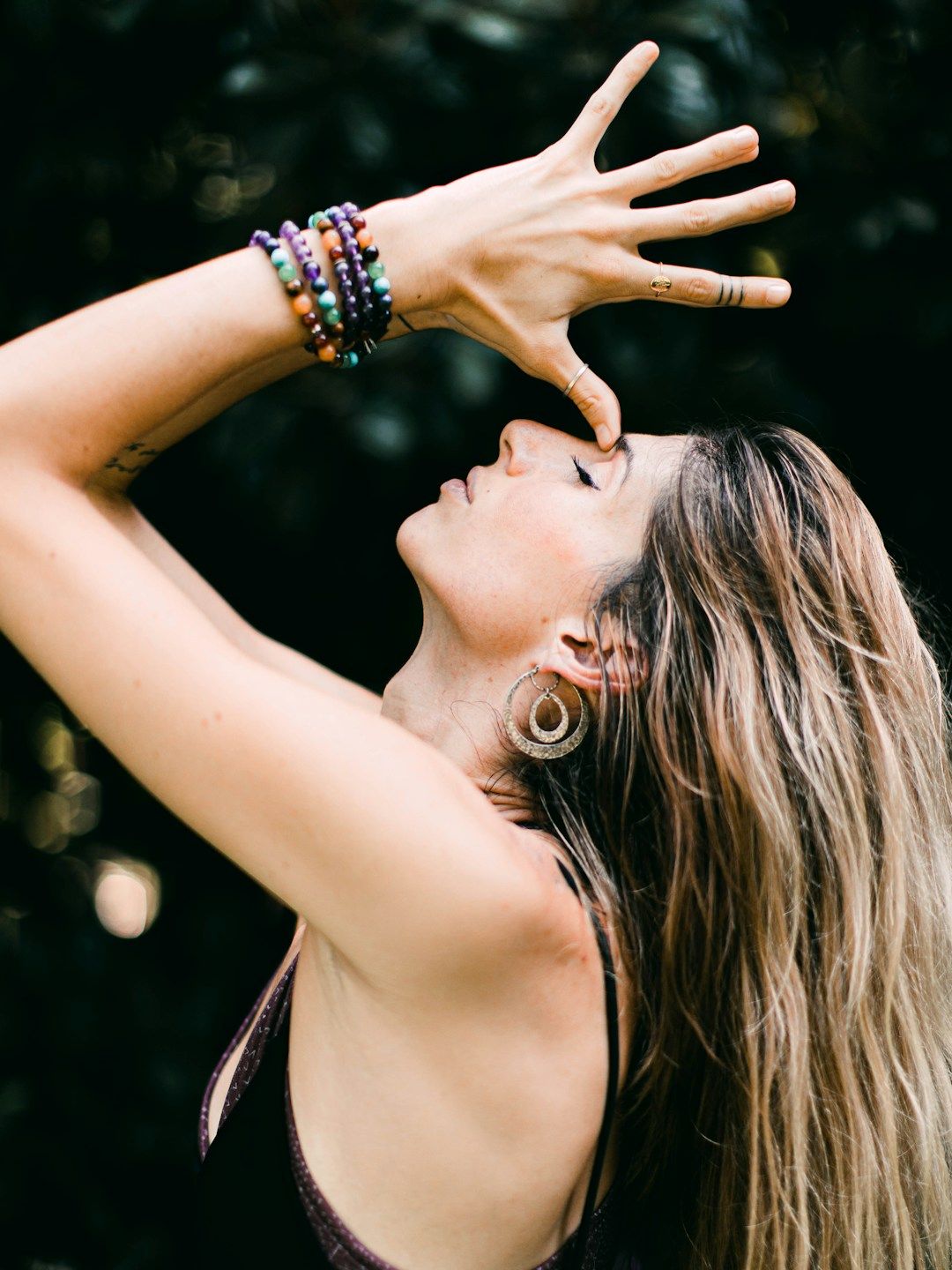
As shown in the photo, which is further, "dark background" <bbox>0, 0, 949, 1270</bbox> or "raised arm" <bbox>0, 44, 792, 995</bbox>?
"dark background" <bbox>0, 0, 949, 1270</bbox>

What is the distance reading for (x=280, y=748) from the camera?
4.07 feet

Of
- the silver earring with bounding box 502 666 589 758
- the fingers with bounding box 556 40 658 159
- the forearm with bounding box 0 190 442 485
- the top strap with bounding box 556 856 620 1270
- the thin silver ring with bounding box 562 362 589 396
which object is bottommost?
the top strap with bounding box 556 856 620 1270

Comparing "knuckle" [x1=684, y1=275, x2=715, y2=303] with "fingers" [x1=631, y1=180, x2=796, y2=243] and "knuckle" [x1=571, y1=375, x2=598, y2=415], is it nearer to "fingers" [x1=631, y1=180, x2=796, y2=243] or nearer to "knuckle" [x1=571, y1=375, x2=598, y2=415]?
"fingers" [x1=631, y1=180, x2=796, y2=243]

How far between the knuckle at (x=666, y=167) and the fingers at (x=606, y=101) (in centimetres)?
9

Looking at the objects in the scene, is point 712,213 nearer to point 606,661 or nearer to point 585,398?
point 585,398

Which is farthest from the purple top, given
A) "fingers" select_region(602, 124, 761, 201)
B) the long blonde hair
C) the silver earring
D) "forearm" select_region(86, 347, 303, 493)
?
"fingers" select_region(602, 124, 761, 201)

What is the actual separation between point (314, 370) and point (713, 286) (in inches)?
25.9

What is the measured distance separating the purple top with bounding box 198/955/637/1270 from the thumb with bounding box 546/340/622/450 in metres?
0.96

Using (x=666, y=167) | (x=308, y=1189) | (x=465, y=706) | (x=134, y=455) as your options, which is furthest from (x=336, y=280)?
(x=308, y=1189)

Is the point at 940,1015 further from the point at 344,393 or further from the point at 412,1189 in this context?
the point at 344,393

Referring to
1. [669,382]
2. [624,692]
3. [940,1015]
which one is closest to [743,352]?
[669,382]

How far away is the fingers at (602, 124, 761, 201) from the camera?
1.52 m

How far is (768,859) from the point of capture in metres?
1.55

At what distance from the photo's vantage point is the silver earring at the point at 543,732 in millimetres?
1634
